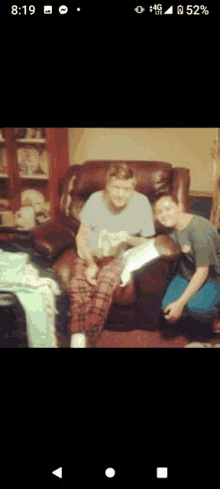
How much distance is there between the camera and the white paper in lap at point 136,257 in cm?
230

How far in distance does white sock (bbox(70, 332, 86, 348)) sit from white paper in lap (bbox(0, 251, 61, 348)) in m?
0.11

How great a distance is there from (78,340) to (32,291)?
426 mm

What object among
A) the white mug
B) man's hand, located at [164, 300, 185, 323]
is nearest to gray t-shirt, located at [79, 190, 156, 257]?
the white mug

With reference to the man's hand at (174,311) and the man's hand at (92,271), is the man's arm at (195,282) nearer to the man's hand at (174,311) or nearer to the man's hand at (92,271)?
the man's hand at (174,311)

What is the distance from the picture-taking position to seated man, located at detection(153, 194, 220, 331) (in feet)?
7.45

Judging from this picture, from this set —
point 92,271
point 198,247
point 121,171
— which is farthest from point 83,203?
point 198,247

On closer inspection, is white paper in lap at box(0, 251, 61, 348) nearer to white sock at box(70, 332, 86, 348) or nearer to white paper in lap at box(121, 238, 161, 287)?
white sock at box(70, 332, 86, 348)

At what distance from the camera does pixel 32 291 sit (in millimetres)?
2373

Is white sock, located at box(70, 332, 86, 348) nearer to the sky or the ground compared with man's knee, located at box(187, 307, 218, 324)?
nearer to the ground
